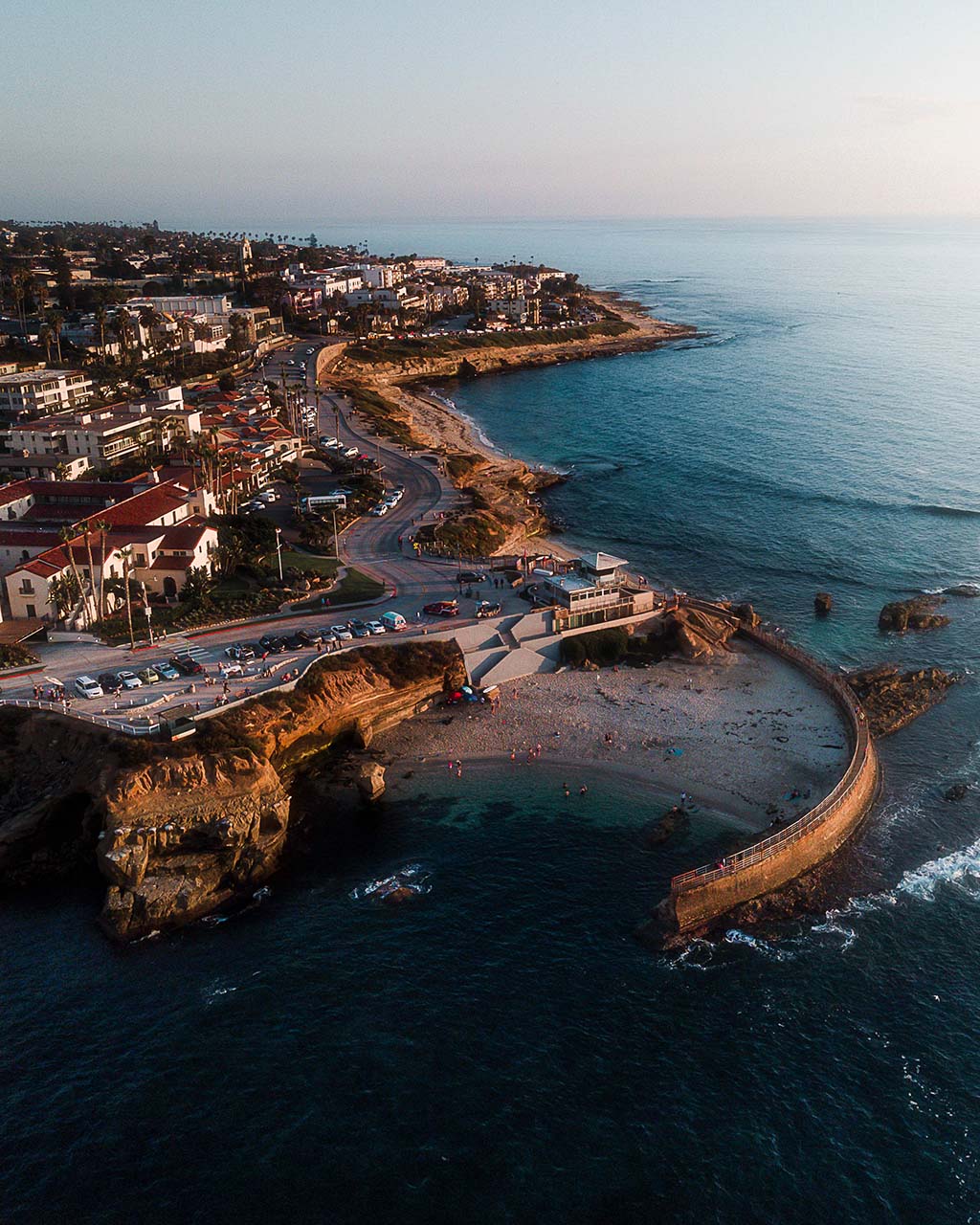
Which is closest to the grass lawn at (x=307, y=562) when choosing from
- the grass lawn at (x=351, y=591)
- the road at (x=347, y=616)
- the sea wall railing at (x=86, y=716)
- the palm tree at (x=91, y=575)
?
the grass lawn at (x=351, y=591)

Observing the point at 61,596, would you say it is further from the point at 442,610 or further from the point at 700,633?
the point at 700,633

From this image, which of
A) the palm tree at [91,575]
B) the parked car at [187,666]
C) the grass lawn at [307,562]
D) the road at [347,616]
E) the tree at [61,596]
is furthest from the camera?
the grass lawn at [307,562]

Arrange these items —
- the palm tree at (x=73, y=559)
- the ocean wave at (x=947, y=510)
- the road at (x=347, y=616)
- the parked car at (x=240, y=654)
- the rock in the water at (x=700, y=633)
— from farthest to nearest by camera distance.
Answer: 1. the ocean wave at (x=947, y=510)
2. the rock in the water at (x=700, y=633)
3. the palm tree at (x=73, y=559)
4. the parked car at (x=240, y=654)
5. the road at (x=347, y=616)

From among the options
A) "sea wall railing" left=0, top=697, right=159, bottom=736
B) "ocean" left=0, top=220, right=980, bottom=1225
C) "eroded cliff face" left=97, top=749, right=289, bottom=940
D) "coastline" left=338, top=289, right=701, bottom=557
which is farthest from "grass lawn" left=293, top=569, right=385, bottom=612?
"eroded cliff face" left=97, top=749, right=289, bottom=940

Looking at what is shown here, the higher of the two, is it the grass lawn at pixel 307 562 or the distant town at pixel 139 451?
the distant town at pixel 139 451

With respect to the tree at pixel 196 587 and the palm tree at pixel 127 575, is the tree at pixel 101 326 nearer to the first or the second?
the palm tree at pixel 127 575

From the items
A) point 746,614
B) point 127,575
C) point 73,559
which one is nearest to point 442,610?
point 127,575
